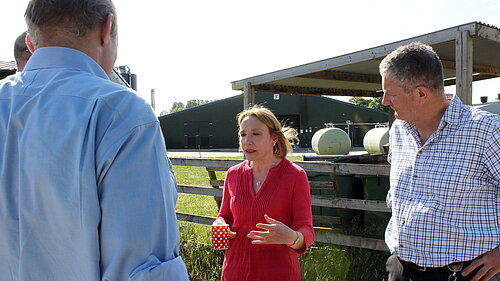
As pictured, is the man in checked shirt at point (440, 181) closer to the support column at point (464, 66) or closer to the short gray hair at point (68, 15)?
the short gray hair at point (68, 15)

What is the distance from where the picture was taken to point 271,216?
9.41ft

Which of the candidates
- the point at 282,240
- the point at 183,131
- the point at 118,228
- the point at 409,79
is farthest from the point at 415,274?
the point at 183,131

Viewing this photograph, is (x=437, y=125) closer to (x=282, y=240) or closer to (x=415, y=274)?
(x=415, y=274)

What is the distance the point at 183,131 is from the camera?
1657 inches

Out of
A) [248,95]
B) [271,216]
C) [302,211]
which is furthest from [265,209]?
[248,95]

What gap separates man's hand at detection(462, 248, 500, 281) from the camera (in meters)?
2.24

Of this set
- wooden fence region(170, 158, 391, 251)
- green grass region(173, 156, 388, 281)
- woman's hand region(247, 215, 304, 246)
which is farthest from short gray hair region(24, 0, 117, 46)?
green grass region(173, 156, 388, 281)

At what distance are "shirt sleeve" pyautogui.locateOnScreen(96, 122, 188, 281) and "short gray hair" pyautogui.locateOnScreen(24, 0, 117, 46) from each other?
0.36m

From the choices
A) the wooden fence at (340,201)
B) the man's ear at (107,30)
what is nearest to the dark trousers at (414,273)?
the wooden fence at (340,201)

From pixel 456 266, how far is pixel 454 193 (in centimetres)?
39

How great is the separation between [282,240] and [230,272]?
53 centimetres

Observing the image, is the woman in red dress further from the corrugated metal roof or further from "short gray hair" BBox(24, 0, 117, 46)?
the corrugated metal roof

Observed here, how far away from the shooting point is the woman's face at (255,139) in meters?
3.12

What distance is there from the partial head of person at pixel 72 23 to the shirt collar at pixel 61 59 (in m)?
0.02
